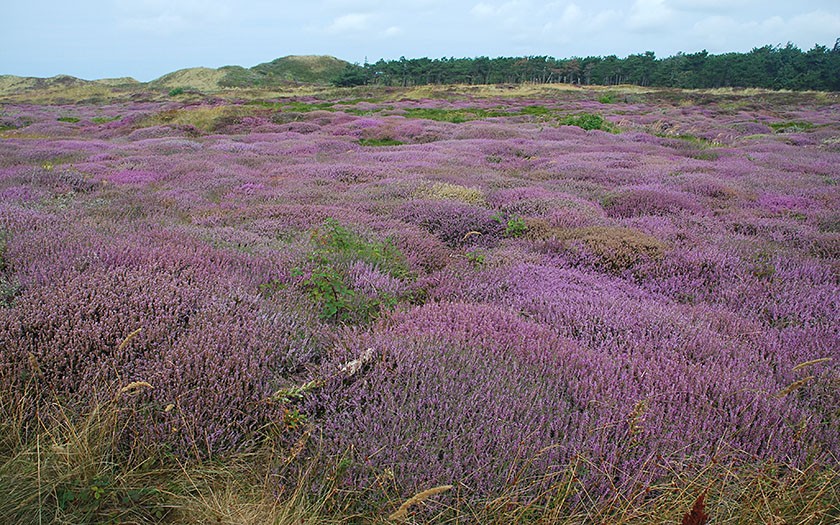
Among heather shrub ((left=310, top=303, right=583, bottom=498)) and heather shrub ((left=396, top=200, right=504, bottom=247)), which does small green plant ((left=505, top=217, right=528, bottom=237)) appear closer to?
heather shrub ((left=396, top=200, right=504, bottom=247))

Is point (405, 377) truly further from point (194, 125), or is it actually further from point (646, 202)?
point (194, 125)

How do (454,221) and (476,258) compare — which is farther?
(454,221)

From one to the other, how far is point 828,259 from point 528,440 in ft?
17.4

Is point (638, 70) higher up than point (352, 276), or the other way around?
point (638, 70)

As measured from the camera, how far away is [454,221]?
706 centimetres

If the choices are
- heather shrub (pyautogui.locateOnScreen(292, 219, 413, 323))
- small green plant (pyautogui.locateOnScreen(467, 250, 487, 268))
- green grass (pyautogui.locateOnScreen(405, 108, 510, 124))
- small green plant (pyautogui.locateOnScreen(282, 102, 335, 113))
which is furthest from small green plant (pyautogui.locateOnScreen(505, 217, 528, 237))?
small green plant (pyautogui.locateOnScreen(282, 102, 335, 113))

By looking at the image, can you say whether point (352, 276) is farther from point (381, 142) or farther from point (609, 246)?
point (381, 142)

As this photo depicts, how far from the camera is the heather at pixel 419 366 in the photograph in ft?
7.16

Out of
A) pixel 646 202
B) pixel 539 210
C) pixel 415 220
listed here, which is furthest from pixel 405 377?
pixel 646 202

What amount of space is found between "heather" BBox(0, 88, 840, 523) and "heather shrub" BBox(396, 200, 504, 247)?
47 mm

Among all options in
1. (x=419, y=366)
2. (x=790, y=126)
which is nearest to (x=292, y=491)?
(x=419, y=366)

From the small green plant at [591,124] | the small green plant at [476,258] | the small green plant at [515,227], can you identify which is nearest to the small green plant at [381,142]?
the small green plant at [591,124]

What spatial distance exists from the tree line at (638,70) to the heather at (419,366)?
79604 millimetres

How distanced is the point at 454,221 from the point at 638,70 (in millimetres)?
99882
